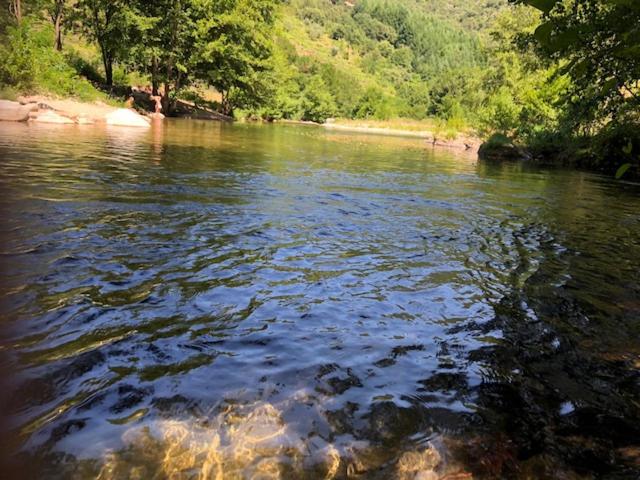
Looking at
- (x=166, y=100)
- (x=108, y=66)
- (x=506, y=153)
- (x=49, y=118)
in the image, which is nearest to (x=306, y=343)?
(x=49, y=118)

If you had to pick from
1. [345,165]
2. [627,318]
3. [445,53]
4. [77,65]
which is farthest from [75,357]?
[445,53]

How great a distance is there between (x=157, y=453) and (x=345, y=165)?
14.9 meters

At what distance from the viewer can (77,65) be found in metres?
36.1

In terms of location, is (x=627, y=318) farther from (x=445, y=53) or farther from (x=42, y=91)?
(x=445, y=53)

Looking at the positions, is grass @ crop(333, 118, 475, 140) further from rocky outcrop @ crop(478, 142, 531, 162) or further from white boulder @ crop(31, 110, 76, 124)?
white boulder @ crop(31, 110, 76, 124)

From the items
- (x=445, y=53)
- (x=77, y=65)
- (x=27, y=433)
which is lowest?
(x=27, y=433)

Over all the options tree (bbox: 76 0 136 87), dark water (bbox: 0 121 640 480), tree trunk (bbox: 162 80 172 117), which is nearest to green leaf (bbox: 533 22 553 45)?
dark water (bbox: 0 121 640 480)

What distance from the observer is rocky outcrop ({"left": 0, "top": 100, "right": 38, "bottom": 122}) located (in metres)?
19.8

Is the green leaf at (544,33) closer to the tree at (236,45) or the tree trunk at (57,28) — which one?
the tree at (236,45)

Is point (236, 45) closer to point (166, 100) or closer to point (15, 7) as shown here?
point (166, 100)

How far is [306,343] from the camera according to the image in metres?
3.78

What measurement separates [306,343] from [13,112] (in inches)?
833

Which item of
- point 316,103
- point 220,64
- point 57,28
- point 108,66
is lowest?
point 316,103

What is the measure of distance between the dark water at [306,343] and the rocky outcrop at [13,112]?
14.0 meters
